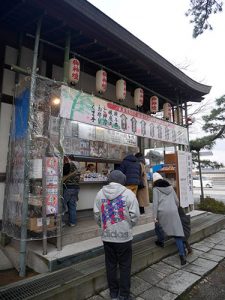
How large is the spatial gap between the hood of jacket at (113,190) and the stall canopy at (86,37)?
402cm

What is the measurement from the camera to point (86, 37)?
21.2ft

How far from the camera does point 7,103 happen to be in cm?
669

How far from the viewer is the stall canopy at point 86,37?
5.43 metres

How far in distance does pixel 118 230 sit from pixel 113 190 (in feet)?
2.26

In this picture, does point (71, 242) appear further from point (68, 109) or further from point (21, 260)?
point (68, 109)

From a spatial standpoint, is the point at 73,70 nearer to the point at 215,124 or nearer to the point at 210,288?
the point at 210,288

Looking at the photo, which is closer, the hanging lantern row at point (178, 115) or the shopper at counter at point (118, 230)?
the shopper at counter at point (118, 230)

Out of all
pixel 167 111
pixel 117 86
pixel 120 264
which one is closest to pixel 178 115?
pixel 167 111

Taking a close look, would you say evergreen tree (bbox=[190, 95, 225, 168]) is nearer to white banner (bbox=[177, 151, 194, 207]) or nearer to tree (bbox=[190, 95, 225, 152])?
tree (bbox=[190, 95, 225, 152])

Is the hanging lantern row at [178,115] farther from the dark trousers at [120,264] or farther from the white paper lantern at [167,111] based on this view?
the dark trousers at [120,264]

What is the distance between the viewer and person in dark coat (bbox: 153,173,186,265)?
5.94 metres

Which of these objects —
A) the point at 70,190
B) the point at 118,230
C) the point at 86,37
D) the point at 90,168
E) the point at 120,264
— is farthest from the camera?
the point at 90,168

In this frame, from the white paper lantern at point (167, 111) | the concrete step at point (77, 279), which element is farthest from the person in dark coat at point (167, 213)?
the white paper lantern at point (167, 111)

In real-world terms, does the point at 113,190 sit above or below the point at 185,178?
Answer: below
